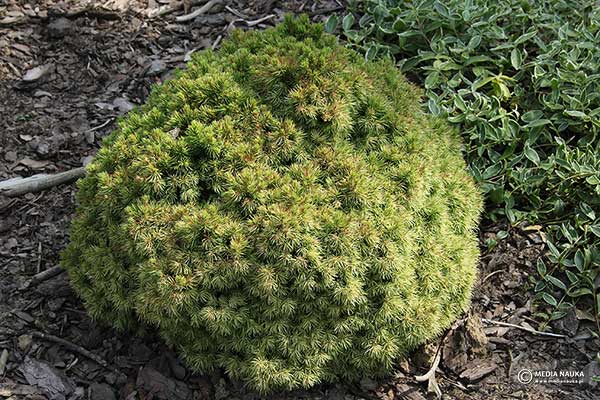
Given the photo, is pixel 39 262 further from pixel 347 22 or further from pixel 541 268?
pixel 541 268

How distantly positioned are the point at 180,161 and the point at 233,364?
0.84 m

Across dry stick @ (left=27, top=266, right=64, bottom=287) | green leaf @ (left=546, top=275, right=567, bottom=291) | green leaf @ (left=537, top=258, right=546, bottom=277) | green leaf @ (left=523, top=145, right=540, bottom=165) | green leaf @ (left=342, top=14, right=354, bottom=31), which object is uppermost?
green leaf @ (left=342, top=14, right=354, bottom=31)

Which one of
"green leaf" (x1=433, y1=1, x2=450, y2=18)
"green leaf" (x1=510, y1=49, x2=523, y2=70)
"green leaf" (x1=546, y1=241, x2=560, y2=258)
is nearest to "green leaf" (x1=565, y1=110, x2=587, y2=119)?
"green leaf" (x1=510, y1=49, x2=523, y2=70)

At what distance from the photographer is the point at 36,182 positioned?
373cm

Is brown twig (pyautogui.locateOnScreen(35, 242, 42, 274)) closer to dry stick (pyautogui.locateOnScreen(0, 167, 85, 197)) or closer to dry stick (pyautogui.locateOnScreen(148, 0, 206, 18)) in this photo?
dry stick (pyautogui.locateOnScreen(0, 167, 85, 197))

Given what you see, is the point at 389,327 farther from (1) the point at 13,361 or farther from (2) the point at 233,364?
(1) the point at 13,361

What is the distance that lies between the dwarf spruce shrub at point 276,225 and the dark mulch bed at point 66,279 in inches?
7.3

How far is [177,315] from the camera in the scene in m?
2.71

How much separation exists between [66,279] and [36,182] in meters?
0.65

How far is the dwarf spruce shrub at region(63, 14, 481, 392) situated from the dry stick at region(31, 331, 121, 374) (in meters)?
0.18

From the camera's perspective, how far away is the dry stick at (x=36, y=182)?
3689 mm

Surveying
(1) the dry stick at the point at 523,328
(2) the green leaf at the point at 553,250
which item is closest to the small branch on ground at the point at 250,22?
(2) the green leaf at the point at 553,250

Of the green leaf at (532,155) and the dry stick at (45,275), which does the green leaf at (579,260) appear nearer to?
the green leaf at (532,155)

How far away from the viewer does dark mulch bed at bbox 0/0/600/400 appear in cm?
303
